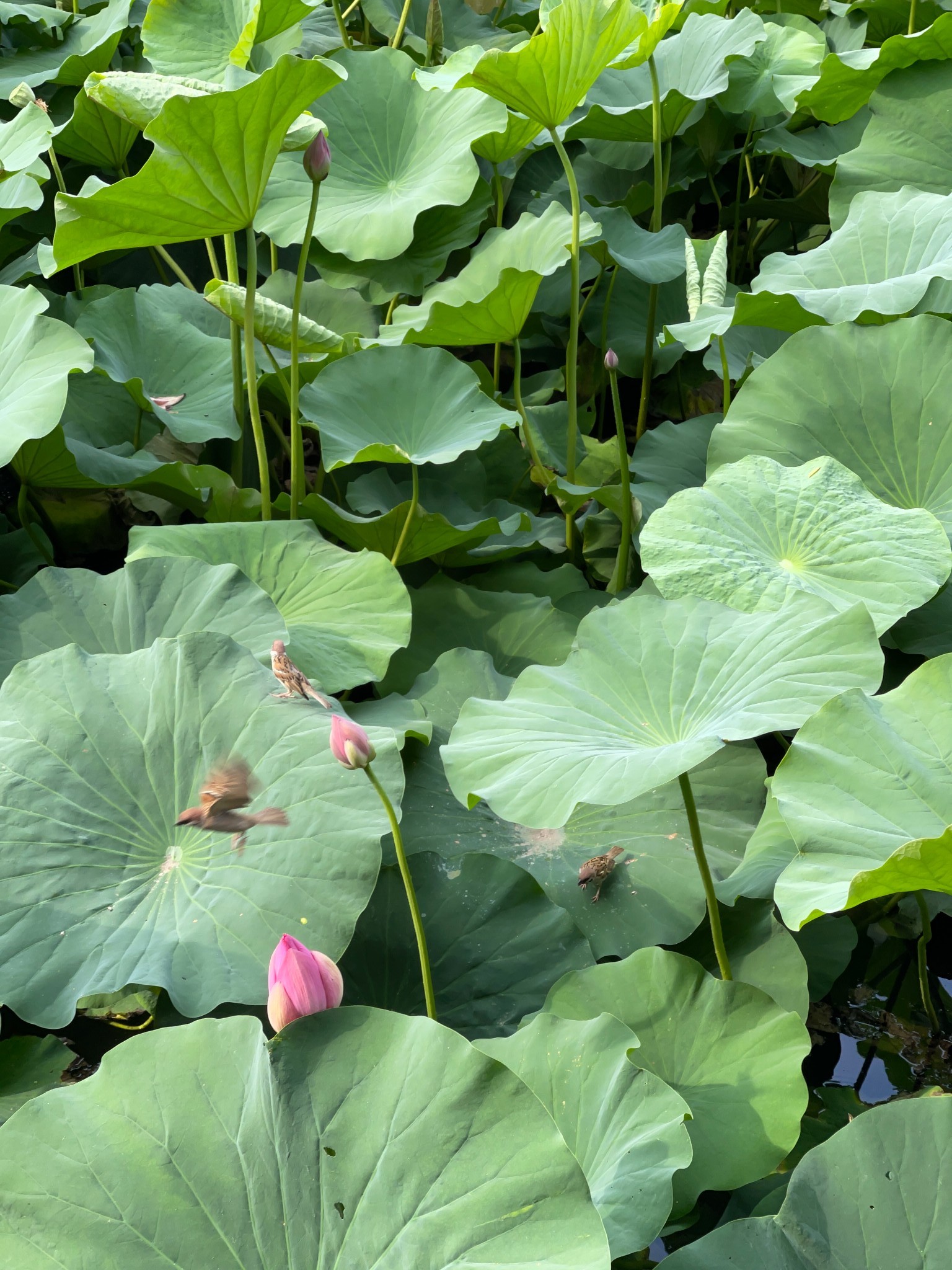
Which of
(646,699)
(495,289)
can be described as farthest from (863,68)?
(646,699)

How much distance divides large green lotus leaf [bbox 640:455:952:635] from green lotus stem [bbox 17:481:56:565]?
3.43 ft

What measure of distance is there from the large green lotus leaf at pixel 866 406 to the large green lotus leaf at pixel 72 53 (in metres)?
1.63

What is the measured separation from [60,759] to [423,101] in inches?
63.2

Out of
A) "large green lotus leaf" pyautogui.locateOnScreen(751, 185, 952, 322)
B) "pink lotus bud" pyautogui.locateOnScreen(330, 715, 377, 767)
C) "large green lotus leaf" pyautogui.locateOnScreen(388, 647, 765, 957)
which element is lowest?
"large green lotus leaf" pyautogui.locateOnScreen(388, 647, 765, 957)

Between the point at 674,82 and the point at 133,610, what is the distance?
5.31 ft

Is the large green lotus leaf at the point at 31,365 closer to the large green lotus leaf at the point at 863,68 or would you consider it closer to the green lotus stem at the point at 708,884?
the green lotus stem at the point at 708,884

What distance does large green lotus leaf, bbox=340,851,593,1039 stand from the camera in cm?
115

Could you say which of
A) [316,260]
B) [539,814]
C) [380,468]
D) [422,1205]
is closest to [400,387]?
[380,468]

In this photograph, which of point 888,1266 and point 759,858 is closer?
point 888,1266

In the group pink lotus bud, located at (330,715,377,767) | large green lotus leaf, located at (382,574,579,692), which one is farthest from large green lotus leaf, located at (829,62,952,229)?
pink lotus bud, located at (330,715,377,767)

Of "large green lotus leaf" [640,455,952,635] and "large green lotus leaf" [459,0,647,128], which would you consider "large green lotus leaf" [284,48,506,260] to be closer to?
"large green lotus leaf" [459,0,647,128]

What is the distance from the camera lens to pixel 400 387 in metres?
1.73

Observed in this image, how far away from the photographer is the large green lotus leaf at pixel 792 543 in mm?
1283

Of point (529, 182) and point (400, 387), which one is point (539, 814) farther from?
point (529, 182)
